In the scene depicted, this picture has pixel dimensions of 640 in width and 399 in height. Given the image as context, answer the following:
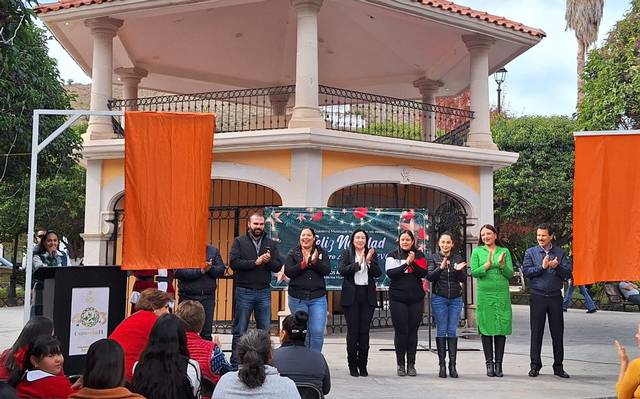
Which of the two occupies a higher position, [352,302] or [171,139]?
[171,139]

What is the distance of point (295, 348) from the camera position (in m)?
4.84

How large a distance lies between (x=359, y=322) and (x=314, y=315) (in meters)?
0.62

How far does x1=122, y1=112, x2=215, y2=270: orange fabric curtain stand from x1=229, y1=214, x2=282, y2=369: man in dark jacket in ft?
3.40

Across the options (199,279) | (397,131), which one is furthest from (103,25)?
(199,279)

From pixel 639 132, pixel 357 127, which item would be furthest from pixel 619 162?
pixel 357 127

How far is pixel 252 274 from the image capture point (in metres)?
8.69

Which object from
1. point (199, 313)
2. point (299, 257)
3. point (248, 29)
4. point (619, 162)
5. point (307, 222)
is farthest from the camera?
point (248, 29)

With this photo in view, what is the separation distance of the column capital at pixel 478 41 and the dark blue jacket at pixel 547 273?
696 centimetres

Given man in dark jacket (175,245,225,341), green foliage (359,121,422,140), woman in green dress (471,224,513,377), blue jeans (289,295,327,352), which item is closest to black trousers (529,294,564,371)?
woman in green dress (471,224,513,377)

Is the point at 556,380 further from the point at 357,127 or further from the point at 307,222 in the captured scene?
the point at 357,127

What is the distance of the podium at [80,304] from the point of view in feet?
23.1

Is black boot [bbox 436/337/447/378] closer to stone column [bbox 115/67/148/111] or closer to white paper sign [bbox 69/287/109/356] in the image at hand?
white paper sign [bbox 69/287/109/356]

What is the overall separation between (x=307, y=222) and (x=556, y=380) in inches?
202

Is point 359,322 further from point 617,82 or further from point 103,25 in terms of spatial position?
point 617,82
